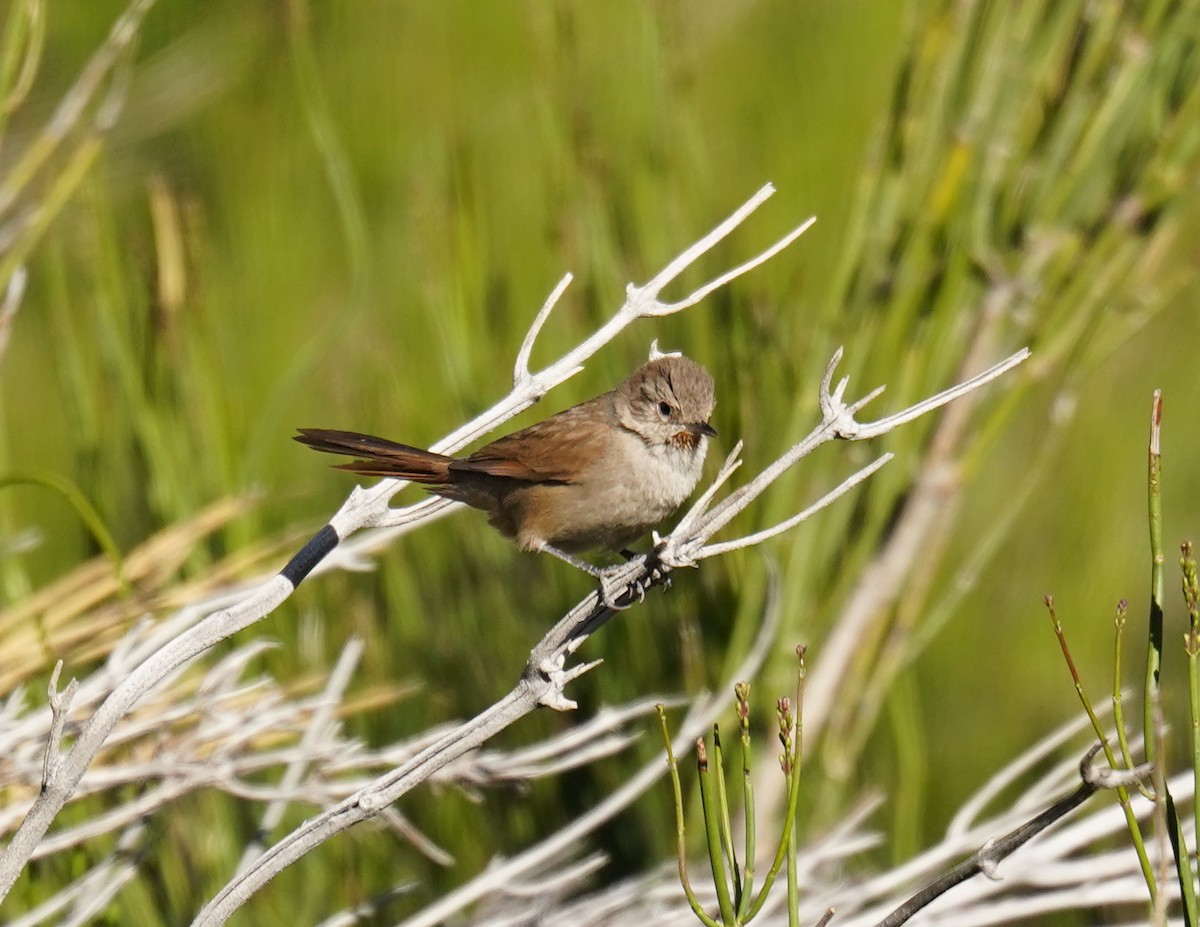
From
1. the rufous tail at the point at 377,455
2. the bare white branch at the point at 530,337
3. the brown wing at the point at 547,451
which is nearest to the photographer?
the bare white branch at the point at 530,337

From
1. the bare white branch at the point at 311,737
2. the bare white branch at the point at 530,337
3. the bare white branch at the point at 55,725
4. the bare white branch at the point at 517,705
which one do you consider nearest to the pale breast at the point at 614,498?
the bare white branch at the point at 311,737

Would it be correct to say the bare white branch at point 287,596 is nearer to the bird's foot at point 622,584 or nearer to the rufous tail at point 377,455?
the bird's foot at point 622,584

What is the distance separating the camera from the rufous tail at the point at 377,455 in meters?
1.99

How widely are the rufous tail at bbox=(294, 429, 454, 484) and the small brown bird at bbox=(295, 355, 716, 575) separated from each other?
15cm

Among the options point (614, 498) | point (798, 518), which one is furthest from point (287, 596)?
point (614, 498)

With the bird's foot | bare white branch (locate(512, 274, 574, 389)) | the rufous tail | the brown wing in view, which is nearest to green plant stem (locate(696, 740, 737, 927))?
the bird's foot

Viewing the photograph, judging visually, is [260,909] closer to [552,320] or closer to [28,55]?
[552,320]

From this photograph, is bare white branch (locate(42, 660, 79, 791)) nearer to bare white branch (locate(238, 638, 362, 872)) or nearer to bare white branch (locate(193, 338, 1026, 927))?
bare white branch (locate(193, 338, 1026, 927))

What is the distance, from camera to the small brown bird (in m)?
Answer: 2.42

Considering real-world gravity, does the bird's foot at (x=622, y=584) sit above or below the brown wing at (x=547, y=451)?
below

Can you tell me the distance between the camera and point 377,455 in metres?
2.09

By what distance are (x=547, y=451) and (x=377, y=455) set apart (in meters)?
0.59

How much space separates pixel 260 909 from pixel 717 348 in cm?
105

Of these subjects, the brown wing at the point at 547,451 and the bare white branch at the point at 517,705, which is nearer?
the bare white branch at the point at 517,705
